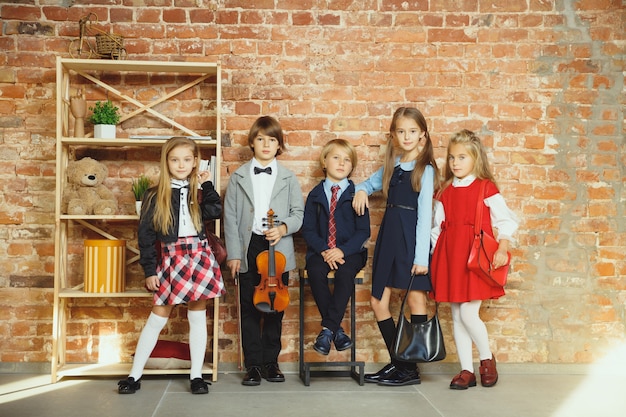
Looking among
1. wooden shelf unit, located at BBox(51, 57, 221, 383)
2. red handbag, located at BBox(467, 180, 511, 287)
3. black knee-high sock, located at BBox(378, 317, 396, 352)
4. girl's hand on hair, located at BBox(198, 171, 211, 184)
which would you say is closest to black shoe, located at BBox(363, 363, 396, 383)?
black knee-high sock, located at BBox(378, 317, 396, 352)

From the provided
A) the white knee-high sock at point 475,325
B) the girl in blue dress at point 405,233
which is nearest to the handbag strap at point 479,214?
the girl in blue dress at point 405,233

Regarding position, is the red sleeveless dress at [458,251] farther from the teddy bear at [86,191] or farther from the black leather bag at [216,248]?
the teddy bear at [86,191]

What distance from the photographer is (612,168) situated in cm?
404

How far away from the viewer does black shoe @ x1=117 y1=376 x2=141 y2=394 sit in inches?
131

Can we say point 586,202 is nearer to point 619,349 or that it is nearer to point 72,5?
point 619,349

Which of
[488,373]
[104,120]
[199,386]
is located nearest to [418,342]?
[488,373]

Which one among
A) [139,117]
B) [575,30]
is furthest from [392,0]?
[139,117]

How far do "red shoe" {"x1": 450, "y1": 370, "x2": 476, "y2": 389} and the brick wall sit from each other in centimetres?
39

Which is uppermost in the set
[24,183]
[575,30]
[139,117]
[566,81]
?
[575,30]

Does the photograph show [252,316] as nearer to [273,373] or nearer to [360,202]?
[273,373]

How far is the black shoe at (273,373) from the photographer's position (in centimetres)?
362

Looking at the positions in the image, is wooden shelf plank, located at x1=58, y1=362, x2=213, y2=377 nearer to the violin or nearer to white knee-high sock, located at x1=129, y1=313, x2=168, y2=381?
white knee-high sock, located at x1=129, y1=313, x2=168, y2=381

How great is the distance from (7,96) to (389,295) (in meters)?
2.54

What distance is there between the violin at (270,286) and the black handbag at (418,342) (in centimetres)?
63
